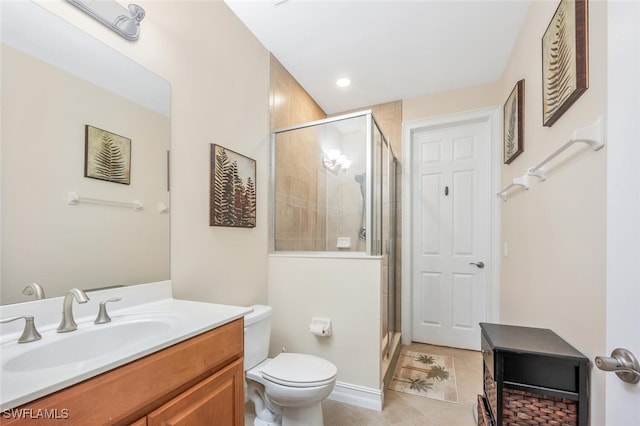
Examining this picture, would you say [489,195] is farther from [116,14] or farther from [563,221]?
[116,14]

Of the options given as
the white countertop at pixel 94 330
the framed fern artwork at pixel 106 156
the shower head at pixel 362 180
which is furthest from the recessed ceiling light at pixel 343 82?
the white countertop at pixel 94 330

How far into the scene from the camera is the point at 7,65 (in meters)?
0.92

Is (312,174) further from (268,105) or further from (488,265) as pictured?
(488,265)

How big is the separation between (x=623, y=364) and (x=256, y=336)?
159 cm

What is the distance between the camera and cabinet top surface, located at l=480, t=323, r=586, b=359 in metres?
1.11

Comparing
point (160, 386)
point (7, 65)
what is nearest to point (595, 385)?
point (160, 386)

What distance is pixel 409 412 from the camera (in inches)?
74.1

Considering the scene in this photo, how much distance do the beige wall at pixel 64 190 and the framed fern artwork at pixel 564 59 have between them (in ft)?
6.02

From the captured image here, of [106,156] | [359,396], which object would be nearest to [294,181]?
[106,156]

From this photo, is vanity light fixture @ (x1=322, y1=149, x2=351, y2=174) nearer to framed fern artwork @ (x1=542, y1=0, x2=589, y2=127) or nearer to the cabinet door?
framed fern artwork @ (x1=542, y1=0, x2=589, y2=127)

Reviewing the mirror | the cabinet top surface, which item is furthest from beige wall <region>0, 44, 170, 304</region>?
the cabinet top surface

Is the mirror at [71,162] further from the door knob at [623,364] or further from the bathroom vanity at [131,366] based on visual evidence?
the door knob at [623,364]

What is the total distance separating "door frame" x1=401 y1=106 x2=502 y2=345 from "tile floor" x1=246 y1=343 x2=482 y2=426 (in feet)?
2.76

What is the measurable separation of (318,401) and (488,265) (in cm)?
217
